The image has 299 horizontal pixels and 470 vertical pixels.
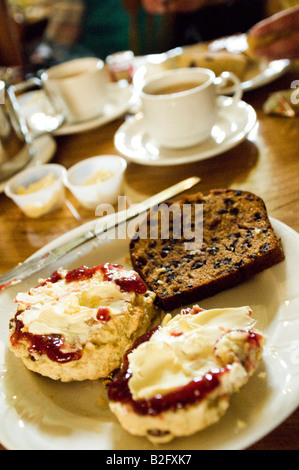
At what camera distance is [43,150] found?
83.4 inches

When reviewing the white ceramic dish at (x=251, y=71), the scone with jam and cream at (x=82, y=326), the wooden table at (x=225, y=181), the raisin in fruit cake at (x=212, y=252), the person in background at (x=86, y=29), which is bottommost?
the person in background at (x=86, y=29)

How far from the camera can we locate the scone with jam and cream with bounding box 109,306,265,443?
0.73 m

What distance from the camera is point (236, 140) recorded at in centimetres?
167

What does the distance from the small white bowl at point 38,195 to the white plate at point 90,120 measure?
460 mm

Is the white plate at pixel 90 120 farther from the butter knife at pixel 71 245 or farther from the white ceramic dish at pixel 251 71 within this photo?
the butter knife at pixel 71 245

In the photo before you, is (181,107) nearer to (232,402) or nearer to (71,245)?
(71,245)

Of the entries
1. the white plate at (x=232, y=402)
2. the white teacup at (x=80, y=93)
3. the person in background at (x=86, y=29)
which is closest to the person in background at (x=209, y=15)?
the white teacup at (x=80, y=93)

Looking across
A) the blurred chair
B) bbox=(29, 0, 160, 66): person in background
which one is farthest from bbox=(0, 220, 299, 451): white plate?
bbox=(29, 0, 160, 66): person in background

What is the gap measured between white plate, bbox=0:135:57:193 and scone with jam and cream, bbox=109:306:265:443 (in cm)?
138

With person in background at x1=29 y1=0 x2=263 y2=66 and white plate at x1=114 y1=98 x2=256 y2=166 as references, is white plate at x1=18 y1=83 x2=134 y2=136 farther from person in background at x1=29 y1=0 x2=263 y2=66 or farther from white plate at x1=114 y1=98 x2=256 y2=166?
person in background at x1=29 y1=0 x2=263 y2=66

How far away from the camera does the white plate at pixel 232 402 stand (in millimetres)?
763

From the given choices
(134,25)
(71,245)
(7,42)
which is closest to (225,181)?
(71,245)
